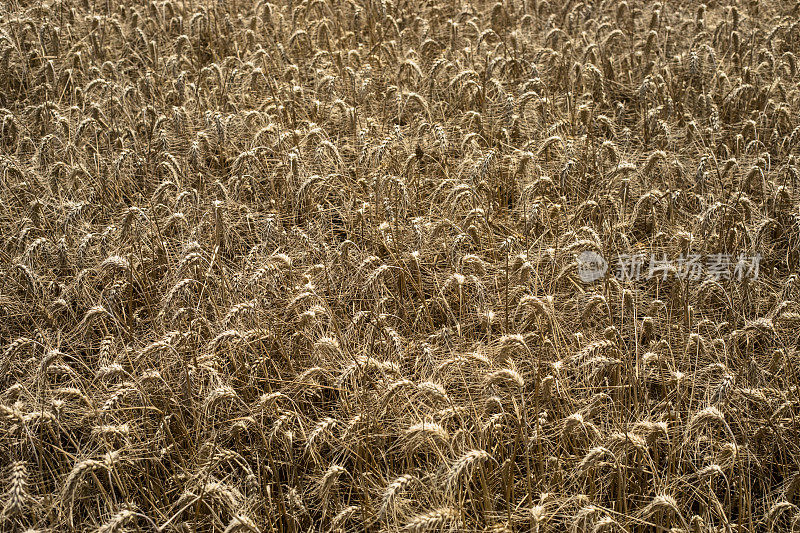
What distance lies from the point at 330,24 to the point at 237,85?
4.36 feet

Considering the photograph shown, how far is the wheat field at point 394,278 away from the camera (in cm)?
295

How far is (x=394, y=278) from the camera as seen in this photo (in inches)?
154

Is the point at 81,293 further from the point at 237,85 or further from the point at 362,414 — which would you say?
the point at 237,85

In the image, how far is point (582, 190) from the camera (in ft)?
15.1

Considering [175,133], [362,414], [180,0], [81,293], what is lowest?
[362,414]

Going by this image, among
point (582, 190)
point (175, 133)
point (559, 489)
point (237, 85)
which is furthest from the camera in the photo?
point (237, 85)

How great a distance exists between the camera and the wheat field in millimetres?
2945

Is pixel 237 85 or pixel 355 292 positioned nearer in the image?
pixel 355 292

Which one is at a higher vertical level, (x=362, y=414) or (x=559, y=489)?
(x=362, y=414)

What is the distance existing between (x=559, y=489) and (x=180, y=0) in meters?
5.49

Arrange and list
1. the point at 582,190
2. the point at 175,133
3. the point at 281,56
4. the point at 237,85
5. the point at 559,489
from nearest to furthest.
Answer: the point at 559,489 → the point at 582,190 → the point at 175,133 → the point at 237,85 → the point at 281,56

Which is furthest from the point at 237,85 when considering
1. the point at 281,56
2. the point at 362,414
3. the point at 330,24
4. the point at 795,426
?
the point at 795,426

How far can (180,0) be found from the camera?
6.70m

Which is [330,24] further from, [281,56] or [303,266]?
[303,266]
